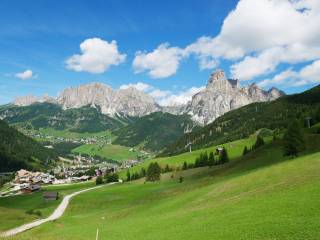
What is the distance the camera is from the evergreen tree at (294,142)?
97.6 metres

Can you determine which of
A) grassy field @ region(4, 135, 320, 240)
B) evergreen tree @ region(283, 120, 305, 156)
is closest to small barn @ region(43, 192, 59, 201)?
grassy field @ region(4, 135, 320, 240)

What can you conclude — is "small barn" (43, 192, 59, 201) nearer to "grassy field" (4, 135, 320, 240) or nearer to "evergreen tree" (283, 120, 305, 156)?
"grassy field" (4, 135, 320, 240)

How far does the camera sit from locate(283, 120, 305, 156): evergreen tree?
3844 inches

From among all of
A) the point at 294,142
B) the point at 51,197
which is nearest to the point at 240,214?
the point at 294,142

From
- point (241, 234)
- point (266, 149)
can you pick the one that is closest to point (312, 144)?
point (266, 149)

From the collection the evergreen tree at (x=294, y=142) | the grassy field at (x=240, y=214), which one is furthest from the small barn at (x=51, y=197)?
the evergreen tree at (x=294, y=142)

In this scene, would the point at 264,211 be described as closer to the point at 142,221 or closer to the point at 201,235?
the point at 201,235

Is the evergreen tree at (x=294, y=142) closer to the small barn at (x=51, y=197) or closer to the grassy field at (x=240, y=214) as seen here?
the grassy field at (x=240, y=214)

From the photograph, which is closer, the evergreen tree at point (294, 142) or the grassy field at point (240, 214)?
the grassy field at point (240, 214)

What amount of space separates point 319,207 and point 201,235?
40.0 feet

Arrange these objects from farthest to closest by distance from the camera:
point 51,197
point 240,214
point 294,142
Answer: point 51,197 < point 294,142 < point 240,214

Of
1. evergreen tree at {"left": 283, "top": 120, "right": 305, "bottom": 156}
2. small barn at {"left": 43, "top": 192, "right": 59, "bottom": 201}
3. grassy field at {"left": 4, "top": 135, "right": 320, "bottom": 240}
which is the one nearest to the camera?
grassy field at {"left": 4, "top": 135, "right": 320, "bottom": 240}

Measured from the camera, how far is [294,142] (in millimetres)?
97688

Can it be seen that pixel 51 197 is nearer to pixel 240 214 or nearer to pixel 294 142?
pixel 294 142
